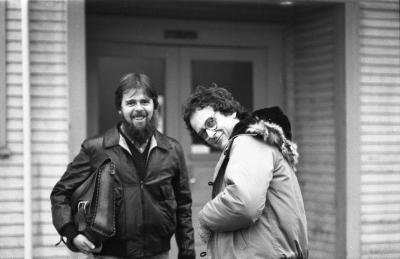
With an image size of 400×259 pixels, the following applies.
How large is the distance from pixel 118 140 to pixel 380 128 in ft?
11.1

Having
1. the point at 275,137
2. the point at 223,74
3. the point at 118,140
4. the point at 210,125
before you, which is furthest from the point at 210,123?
the point at 223,74

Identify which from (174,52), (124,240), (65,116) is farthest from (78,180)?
(174,52)

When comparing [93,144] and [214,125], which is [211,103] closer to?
[214,125]

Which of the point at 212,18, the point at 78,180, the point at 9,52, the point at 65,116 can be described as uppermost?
the point at 212,18

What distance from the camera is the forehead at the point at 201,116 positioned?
385 centimetres

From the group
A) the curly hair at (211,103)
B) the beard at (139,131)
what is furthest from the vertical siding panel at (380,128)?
the curly hair at (211,103)

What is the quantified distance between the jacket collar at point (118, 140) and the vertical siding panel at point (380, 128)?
293cm

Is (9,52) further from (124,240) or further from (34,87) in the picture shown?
(124,240)

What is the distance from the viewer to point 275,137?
363cm

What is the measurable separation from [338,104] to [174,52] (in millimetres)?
1720

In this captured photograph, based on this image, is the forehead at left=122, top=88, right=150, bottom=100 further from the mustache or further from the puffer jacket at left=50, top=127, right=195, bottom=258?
the puffer jacket at left=50, top=127, right=195, bottom=258

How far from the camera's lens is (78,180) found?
4.52 m

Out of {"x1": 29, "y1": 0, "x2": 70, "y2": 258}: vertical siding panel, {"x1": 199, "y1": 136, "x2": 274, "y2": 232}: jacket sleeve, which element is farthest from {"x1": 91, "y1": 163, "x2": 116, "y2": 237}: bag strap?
{"x1": 29, "y1": 0, "x2": 70, "y2": 258}: vertical siding panel

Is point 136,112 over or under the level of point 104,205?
over
